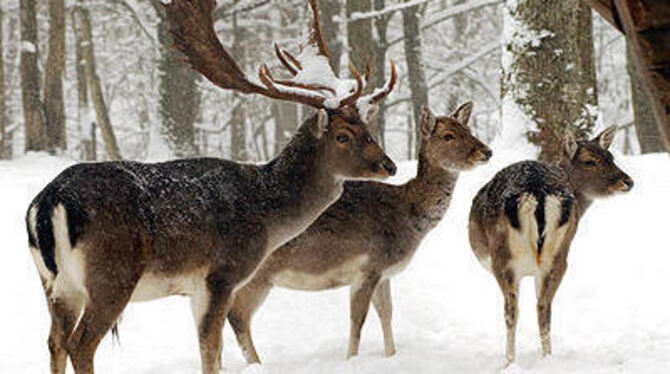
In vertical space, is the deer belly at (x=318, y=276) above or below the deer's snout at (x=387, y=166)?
below

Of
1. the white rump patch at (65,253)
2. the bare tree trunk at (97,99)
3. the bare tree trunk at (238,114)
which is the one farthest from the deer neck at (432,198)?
the bare tree trunk at (238,114)

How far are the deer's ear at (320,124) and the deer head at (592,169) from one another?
2262 millimetres

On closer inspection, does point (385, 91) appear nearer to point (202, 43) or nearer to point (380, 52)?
point (202, 43)

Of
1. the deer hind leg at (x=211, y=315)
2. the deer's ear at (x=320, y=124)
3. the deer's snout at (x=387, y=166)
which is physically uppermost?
the deer's ear at (x=320, y=124)

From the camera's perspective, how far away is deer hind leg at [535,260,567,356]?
6.32 meters

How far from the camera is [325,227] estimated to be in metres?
6.89

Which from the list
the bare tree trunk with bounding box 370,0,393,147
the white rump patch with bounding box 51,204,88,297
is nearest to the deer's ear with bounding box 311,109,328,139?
the white rump patch with bounding box 51,204,88,297

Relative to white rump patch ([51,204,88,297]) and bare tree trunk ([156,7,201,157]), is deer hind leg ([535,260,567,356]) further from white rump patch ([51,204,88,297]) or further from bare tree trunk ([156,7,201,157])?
bare tree trunk ([156,7,201,157])

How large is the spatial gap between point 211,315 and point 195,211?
65cm

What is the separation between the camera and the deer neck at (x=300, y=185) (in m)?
6.03

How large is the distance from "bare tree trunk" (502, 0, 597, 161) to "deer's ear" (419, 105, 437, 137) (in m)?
2.72

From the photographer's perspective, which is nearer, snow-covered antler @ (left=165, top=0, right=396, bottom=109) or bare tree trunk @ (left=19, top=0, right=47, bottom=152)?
snow-covered antler @ (left=165, top=0, right=396, bottom=109)

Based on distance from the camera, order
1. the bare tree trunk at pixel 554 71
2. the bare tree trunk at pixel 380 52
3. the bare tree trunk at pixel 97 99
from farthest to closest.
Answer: the bare tree trunk at pixel 97 99 < the bare tree trunk at pixel 380 52 < the bare tree trunk at pixel 554 71

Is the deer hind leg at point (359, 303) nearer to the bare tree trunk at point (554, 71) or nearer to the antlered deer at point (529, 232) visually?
the antlered deer at point (529, 232)
